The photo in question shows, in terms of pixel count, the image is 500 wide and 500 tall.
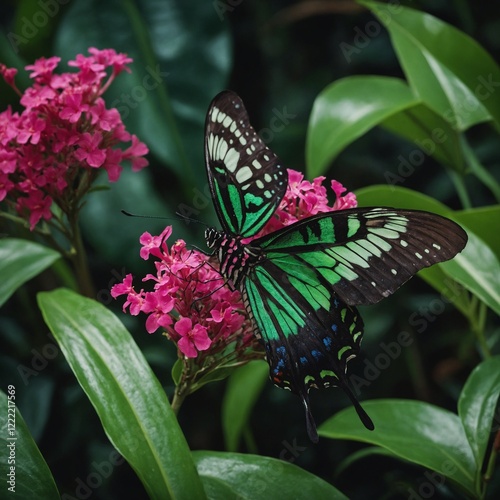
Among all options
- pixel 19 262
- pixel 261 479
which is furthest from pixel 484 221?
pixel 19 262

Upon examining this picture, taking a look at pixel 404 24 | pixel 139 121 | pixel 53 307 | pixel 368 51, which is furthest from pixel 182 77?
pixel 53 307

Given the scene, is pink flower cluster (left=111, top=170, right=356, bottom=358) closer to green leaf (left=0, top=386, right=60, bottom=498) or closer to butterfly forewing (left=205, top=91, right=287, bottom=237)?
butterfly forewing (left=205, top=91, right=287, bottom=237)

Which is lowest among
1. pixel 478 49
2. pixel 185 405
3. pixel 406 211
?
pixel 185 405

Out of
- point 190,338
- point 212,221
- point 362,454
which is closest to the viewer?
point 190,338

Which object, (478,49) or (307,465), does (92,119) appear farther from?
(307,465)

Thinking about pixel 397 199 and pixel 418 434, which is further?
pixel 397 199

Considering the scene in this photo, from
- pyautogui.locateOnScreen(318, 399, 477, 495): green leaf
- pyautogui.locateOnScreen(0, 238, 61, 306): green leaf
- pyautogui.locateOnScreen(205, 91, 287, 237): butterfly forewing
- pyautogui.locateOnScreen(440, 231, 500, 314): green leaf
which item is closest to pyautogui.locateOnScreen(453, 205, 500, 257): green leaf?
pyautogui.locateOnScreen(440, 231, 500, 314): green leaf

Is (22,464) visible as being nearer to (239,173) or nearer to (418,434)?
(239,173)
